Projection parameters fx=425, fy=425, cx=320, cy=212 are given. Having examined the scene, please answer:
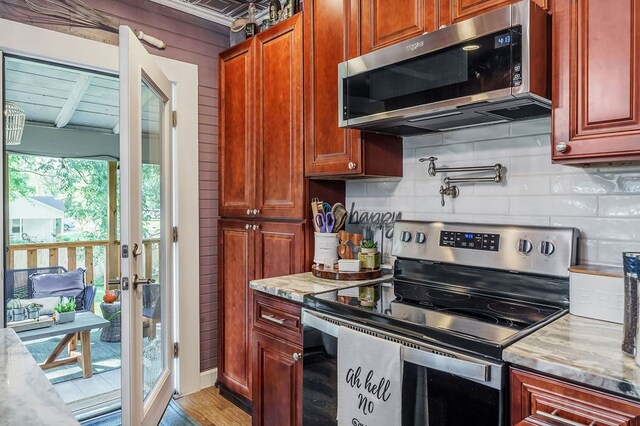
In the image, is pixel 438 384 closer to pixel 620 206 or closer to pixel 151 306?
pixel 620 206

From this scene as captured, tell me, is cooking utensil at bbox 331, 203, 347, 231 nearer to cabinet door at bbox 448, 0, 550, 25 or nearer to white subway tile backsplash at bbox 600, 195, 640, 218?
cabinet door at bbox 448, 0, 550, 25

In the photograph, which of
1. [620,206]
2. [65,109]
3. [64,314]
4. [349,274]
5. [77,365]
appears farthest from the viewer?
[65,109]

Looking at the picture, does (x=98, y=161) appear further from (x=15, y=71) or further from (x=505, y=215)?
(x=505, y=215)

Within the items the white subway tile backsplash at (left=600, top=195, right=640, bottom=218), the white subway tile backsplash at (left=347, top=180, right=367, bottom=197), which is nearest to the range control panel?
the white subway tile backsplash at (left=600, top=195, right=640, bottom=218)

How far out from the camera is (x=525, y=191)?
171cm

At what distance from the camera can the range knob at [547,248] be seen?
1551 mm

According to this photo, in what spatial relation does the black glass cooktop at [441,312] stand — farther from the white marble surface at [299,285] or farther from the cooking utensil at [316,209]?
the cooking utensil at [316,209]

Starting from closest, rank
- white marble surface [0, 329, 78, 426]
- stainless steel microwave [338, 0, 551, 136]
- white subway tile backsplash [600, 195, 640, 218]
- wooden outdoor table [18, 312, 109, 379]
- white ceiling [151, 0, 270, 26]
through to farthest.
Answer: white marble surface [0, 329, 78, 426] → stainless steel microwave [338, 0, 551, 136] → white subway tile backsplash [600, 195, 640, 218] → white ceiling [151, 0, 270, 26] → wooden outdoor table [18, 312, 109, 379]

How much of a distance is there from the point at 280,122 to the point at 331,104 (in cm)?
40

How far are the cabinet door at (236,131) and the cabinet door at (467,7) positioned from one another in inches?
52.2

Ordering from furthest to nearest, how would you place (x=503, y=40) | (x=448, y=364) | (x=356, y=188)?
(x=356, y=188) → (x=503, y=40) → (x=448, y=364)

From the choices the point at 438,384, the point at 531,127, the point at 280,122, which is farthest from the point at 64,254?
the point at 531,127

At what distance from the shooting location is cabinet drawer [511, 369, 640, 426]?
936 mm

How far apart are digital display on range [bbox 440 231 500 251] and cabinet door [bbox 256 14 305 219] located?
0.75 metres
